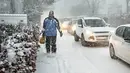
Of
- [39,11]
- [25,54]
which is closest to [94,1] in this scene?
[39,11]

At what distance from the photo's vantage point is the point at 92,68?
10477 mm

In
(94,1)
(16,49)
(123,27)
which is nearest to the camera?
(16,49)

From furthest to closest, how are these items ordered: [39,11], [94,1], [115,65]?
[94,1], [39,11], [115,65]

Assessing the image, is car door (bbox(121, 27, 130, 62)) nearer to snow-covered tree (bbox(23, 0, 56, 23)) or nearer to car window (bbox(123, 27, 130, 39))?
car window (bbox(123, 27, 130, 39))

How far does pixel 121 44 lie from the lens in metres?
11.0

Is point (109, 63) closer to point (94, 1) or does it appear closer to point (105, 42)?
point (105, 42)

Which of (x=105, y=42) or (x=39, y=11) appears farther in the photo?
(x=39, y=11)

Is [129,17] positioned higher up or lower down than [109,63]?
higher up

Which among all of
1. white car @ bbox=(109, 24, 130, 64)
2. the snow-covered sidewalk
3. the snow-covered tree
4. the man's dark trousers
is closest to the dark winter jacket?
the man's dark trousers

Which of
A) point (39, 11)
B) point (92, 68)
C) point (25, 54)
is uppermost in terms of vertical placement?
point (39, 11)

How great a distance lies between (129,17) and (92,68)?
23.5 metres

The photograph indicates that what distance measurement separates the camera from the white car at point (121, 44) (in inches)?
404

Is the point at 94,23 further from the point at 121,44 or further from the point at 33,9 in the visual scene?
the point at 33,9

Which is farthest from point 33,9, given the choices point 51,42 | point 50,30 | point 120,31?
point 120,31
